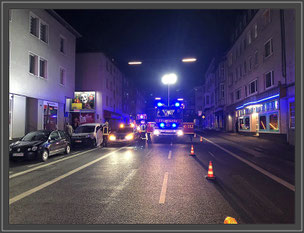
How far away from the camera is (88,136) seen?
55.0ft

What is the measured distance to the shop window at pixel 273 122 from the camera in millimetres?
21516

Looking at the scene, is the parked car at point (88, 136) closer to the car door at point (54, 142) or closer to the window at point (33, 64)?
the car door at point (54, 142)

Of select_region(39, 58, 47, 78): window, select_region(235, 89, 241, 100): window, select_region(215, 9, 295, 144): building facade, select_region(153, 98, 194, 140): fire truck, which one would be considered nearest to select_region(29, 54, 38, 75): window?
select_region(39, 58, 47, 78): window

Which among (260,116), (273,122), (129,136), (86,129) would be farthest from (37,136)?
(260,116)

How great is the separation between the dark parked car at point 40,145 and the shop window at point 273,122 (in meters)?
19.2

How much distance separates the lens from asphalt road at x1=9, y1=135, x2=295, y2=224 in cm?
422

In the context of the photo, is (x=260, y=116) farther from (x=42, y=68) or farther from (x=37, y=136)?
(x=42, y=68)

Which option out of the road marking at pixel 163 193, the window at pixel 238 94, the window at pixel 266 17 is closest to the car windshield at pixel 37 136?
the road marking at pixel 163 193

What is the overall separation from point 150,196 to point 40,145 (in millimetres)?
7997

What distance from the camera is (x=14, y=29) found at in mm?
16156

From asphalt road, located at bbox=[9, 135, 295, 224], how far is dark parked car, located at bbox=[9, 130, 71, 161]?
1940 mm

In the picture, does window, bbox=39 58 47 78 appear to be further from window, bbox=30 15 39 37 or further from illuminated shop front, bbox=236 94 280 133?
illuminated shop front, bbox=236 94 280 133

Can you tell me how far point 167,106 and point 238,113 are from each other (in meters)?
18.5

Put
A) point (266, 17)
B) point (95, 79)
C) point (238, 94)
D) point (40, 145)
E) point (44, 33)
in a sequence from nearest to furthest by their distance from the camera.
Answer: point (40, 145)
point (44, 33)
point (266, 17)
point (95, 79)
point (238, 94)
